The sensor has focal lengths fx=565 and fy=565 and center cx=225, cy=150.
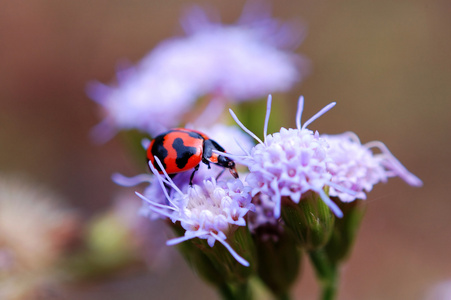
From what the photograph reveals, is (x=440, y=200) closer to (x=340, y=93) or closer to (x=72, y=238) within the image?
(x=340, y=93)

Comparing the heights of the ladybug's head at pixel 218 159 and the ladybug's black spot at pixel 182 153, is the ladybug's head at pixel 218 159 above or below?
below

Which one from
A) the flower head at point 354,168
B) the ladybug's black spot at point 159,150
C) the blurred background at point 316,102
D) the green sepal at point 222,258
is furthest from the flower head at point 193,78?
the blurred background at point 316,102

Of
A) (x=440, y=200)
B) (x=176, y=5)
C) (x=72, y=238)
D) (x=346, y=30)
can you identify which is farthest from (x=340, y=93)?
(x=72, y=238)

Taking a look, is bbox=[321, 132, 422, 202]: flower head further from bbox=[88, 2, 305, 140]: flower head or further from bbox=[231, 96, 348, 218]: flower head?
bbox=[88, 2, 305, 140]: flower head

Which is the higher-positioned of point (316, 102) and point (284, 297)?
point (284, 297)

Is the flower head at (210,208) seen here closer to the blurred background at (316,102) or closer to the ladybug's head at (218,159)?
the ladybug's head at (218,159)

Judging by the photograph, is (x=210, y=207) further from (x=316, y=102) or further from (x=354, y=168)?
(x=316, y=102)

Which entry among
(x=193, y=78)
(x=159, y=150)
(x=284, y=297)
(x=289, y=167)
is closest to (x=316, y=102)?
(x=193, y=78)
